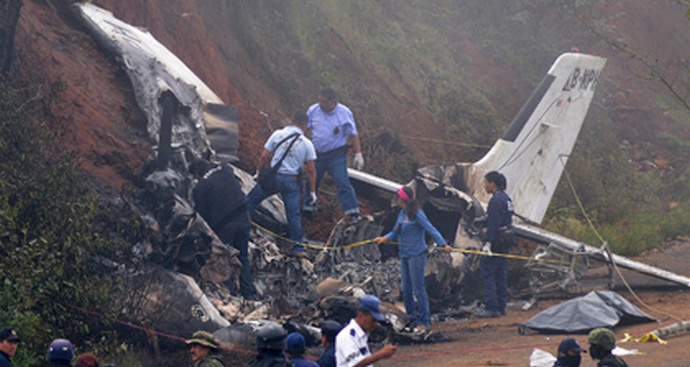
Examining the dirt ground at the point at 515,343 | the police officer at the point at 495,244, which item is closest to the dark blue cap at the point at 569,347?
the dirt ground at the point at 515,343

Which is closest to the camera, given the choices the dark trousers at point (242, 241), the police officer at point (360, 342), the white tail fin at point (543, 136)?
the police officer at point (360, 342)

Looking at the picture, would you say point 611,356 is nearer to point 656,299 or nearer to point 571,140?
point 656,299

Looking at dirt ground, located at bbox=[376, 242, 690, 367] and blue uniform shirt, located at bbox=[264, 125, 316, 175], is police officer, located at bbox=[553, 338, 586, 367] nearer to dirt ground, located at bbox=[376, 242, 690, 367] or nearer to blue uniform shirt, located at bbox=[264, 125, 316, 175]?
dirt ground, located at bbox=[376, 242, 690, 367]

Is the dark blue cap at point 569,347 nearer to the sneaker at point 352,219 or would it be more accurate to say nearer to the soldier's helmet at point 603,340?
the soldier's helmet at point 603,340

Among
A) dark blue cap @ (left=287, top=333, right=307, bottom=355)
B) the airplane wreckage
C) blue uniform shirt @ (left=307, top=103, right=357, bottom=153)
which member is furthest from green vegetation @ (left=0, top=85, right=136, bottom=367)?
blue uniform shirt @ (left=307, top=103, right=357, bottom=153)

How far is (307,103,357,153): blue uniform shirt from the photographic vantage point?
44.5ft

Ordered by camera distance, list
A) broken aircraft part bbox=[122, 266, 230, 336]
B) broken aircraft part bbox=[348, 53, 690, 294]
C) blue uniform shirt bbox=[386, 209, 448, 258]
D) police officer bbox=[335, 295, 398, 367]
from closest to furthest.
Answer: police officer bbox=[335, 295, 398, 367] < broken aircraft part bbox=[122, 266, 230, 336] < blue uniform shirt bbox=[386, 209, 448, 258] < broken aircraft part bbox=[348, 53, 690, 294]

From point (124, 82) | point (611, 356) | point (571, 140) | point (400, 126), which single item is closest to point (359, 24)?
point (400, 126)

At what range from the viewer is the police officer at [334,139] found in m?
13.6

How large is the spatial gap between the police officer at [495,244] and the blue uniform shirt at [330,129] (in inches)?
80.9

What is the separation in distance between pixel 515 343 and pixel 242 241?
3.31m

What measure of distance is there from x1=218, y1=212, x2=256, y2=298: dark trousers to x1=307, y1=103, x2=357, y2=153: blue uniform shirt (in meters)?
2.46

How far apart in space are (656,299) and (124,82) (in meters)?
8.33

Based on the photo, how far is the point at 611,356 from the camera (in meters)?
6.69
